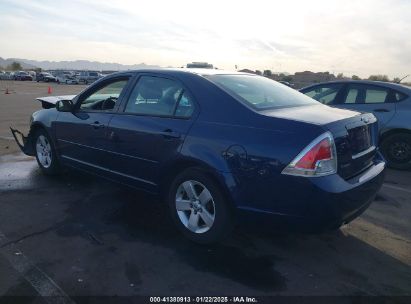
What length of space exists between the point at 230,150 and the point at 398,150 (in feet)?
15.9

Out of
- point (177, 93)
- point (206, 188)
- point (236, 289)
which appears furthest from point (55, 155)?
point (236, 289)

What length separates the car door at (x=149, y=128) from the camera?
3.92m

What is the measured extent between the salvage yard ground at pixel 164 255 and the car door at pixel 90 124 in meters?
0.58

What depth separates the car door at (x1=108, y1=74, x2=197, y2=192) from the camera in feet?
12.9

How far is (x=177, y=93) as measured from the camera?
408 centimetres

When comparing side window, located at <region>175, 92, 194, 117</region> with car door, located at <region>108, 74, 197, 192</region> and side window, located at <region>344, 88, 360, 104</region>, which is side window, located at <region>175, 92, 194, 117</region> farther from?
side window, located at <region>344, 88, 360, 104</region>

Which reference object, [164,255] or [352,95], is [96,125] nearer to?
[164,255]

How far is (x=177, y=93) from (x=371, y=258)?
2.44 m

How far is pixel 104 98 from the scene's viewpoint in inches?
209

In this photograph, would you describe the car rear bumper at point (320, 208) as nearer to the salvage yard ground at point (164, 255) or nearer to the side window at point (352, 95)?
the salvage yard ground at point (164, 255)

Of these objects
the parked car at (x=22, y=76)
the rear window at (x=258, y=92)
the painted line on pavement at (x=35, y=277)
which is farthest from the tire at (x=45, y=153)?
the parked car at (x=22, y=76)

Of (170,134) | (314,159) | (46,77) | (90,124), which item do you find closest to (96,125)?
(90,124)

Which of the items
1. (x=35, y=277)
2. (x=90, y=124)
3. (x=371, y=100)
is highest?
(x=371, y=100)

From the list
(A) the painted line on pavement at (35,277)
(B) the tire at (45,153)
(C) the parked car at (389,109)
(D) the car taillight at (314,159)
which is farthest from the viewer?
(C) the parked car at (389,109)
